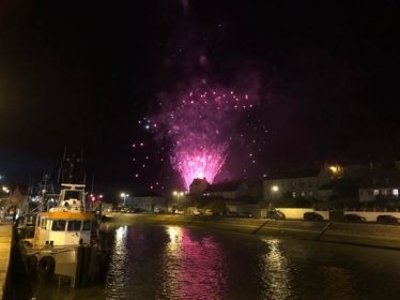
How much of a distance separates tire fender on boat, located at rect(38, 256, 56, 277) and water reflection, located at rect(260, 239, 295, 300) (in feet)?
47.9

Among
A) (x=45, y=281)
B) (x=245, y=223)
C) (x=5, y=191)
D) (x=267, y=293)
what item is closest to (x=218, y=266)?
(x=267, y=293)

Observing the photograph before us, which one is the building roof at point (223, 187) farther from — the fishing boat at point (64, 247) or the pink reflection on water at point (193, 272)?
the fishing boat at point (64, 247)

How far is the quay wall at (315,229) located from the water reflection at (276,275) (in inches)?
474

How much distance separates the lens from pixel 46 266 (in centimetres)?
3219

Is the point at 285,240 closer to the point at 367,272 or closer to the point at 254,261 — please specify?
the point at 254,261

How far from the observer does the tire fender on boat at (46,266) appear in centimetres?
3206

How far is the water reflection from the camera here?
29.8 m

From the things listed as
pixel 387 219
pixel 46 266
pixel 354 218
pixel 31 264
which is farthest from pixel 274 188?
pixel 46 266

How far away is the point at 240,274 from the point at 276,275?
9.54ft

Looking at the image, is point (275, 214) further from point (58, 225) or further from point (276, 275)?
point (58, 225)

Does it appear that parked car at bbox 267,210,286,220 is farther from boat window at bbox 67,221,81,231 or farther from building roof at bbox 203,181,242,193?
building roof at bbox 203,181,242,193

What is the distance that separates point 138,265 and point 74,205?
9.12 m

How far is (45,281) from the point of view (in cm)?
3184

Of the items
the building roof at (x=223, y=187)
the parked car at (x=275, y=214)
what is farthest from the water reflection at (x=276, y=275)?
the building roof at (x=223, y=187)
